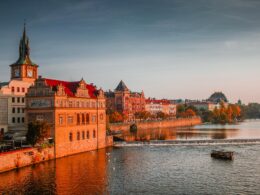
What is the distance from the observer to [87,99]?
86.9 meters

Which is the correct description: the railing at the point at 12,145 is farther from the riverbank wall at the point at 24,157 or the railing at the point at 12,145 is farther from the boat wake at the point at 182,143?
the boat wake at the point at 182,143

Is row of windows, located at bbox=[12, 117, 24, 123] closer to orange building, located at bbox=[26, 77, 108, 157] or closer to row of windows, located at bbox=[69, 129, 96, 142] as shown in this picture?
orange building, located at bbox=[26, 77, 108, 157]

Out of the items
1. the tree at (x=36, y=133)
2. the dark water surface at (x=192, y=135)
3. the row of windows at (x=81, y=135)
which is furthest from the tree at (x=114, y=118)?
the tree at (x=36, y=133)

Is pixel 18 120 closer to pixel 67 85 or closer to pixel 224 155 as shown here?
pixel 67 85

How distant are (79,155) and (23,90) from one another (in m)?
29.1

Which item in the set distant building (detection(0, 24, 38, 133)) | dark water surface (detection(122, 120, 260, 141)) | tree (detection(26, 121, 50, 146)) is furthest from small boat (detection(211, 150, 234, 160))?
dark water surface (detection(122, 120, 260, 141))

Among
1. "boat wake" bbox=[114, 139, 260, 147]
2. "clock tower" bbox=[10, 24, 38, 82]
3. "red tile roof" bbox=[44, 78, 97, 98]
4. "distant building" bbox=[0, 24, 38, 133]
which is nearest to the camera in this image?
"red tile roof" bbox=[44, 78, 97, 98]

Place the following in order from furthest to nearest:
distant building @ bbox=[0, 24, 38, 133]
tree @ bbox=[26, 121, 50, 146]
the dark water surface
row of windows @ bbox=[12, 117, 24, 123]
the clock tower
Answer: the dark water surface < the clock tower < row of windows @ bbox=[12, 117, 24, 123] < distant building @ bbox=[0, 24, 38, 133] < tree @ bbox=[26, 121, 50, 146]

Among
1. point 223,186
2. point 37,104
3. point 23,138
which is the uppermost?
point 37,104

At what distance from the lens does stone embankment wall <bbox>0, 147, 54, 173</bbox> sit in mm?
59062

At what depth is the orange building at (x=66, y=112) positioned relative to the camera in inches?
2948

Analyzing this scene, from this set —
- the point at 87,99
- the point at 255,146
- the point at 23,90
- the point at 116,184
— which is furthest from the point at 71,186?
the point at 255,146

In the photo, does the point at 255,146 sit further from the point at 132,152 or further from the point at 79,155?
the point at 79,155

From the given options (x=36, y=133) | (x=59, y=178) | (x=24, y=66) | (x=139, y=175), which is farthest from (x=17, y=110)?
(x=139, y=175)
